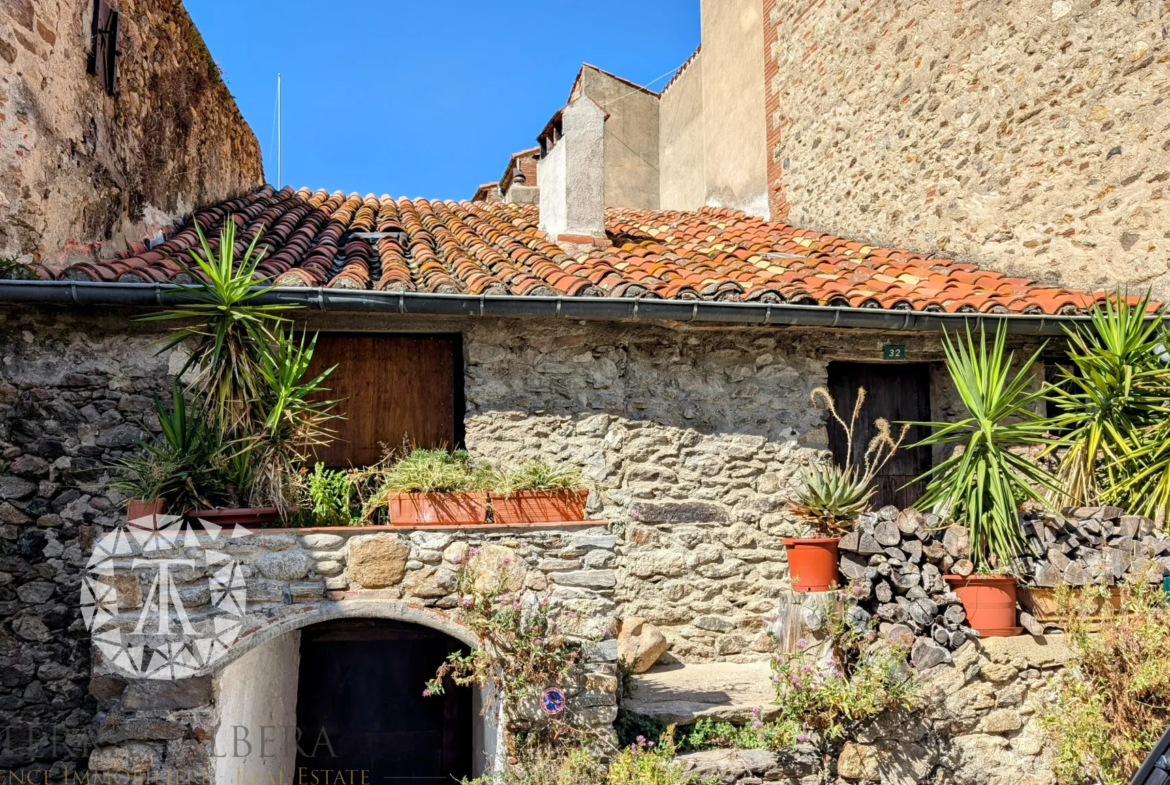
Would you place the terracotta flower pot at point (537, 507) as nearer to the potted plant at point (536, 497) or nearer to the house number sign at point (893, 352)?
the potted plant at point (536, 497)

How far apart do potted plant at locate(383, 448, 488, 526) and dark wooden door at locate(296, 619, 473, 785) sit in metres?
2.43

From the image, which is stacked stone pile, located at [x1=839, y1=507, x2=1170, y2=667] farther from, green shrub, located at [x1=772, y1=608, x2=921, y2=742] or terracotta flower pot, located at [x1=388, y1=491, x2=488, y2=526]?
terracotta flower pot, located at [x1=388, y1=491, x2=488, y2=526]

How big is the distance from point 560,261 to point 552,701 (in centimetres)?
373

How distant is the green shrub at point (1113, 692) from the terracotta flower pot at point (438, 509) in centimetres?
360

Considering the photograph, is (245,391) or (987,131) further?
(987,131)

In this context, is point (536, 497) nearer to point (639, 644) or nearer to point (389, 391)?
point (639, 644)

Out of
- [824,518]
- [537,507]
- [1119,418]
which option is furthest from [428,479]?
[1119,418]

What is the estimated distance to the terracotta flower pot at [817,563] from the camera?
593 centimetres

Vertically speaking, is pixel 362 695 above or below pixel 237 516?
below

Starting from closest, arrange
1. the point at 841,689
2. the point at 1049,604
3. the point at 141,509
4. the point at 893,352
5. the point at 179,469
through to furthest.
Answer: the point at 141,509 < the point at 179,469 < the point at 841,689 < the point at 1049,604 < the point at 893,352

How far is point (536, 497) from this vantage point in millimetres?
5055

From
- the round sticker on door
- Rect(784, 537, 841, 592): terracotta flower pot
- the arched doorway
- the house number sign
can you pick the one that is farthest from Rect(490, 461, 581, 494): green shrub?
the house number sign

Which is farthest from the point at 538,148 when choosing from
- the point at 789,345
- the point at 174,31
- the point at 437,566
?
the point at 437,566

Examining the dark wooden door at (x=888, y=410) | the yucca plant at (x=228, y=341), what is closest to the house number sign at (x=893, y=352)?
the dark wooden door at (x=888, y=410)
